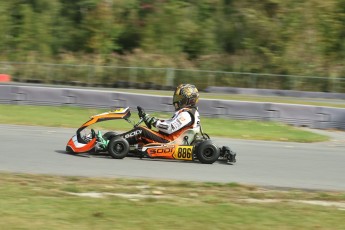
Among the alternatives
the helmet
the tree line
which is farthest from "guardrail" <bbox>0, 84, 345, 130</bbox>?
the tree line

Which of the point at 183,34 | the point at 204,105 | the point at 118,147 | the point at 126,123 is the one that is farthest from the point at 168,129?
the point at 183,34

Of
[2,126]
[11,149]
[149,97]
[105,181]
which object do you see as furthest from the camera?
[149,97]

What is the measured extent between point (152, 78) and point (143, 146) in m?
21.3

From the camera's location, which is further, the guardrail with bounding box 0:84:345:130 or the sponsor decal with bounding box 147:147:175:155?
the guardrail with bounding box 0:84:345:130

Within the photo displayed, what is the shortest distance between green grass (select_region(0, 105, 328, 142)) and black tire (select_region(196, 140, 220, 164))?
4472 mm

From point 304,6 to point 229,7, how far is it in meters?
8.12

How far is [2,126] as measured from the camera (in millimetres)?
14305

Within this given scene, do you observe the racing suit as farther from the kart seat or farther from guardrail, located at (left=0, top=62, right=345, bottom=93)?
guardrail, located at (left=0, top=62, right=345, bottom=93)

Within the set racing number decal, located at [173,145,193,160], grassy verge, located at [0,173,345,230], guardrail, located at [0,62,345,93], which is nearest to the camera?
grassy verge, located at [0,173,345,230]

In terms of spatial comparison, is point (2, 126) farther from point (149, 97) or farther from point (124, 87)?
point (124, 87)

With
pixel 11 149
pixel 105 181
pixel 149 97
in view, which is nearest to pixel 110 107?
pixel 149 97

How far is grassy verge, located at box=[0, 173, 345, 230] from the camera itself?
586 centimetres

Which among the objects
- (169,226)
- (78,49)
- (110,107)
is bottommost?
(169,226)

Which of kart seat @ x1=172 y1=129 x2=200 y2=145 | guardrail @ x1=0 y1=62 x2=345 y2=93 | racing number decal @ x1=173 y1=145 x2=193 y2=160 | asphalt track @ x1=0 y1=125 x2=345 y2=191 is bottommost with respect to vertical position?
asphalt track @ x1=0 y1=125 x2=345 y2=191
